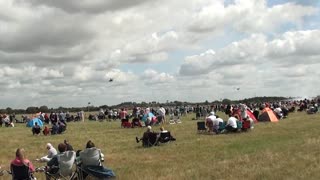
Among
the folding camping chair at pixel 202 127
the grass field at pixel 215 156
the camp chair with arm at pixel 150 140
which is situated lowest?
the grass field at pixel 215 156

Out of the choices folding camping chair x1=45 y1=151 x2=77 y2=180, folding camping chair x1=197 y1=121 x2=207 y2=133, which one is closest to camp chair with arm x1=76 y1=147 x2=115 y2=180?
folding camping chair x1=45 y1=151 x2=77 y2=180

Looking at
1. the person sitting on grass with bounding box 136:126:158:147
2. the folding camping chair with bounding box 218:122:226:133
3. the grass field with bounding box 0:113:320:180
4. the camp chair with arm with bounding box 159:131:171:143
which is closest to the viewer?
the grass field with bounding box 0:113:320:180

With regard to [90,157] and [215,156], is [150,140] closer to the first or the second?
[215,156]

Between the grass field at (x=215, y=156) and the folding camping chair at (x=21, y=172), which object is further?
the grass field at (x=215, y=156)

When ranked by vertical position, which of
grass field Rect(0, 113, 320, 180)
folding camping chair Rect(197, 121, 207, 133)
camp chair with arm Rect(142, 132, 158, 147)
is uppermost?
folding camping chair Rect(197, 121, 207, 133)

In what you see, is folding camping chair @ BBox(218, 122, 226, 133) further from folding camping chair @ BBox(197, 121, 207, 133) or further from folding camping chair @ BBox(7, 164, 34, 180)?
folding camping chair @ BBox(7, 164, 34, 180)

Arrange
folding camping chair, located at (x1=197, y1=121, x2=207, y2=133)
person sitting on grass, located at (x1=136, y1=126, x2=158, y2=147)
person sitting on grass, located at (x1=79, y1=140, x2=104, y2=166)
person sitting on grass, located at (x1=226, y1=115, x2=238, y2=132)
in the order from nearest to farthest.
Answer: person sitting on grass, located at (x1=79, y1=140, x2=104, y2=166) → person sitting on grass, located at (x1=136, y1=126, x2=158, y2=147) → person sitting on grass, located at (x1=226, y1=115, x2=238, y2=132) → folding camping chair, located at (x1=197, y1=121, x2=207, y2=133)

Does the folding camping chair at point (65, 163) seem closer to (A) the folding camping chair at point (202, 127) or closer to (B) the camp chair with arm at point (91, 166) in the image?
(B) the camp chair with arm at point (91, 166)

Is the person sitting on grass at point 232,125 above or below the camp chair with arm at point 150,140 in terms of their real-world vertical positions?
above

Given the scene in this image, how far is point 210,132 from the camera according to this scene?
95.4 ft

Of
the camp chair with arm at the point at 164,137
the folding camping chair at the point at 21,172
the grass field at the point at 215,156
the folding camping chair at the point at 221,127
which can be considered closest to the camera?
the folding camping chair at the point at 21,172

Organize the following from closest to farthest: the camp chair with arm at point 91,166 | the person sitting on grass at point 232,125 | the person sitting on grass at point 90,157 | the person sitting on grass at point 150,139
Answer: the camp chair with arm at point 91,166 → the person sitting on grass at point 90,157 → the person sitting on grass at point 150,139 → the person sitting on grass at point 232,125

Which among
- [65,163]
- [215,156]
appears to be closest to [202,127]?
[215,156]

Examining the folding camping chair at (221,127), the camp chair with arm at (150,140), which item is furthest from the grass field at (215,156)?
the folding camping chair at (221,127)
